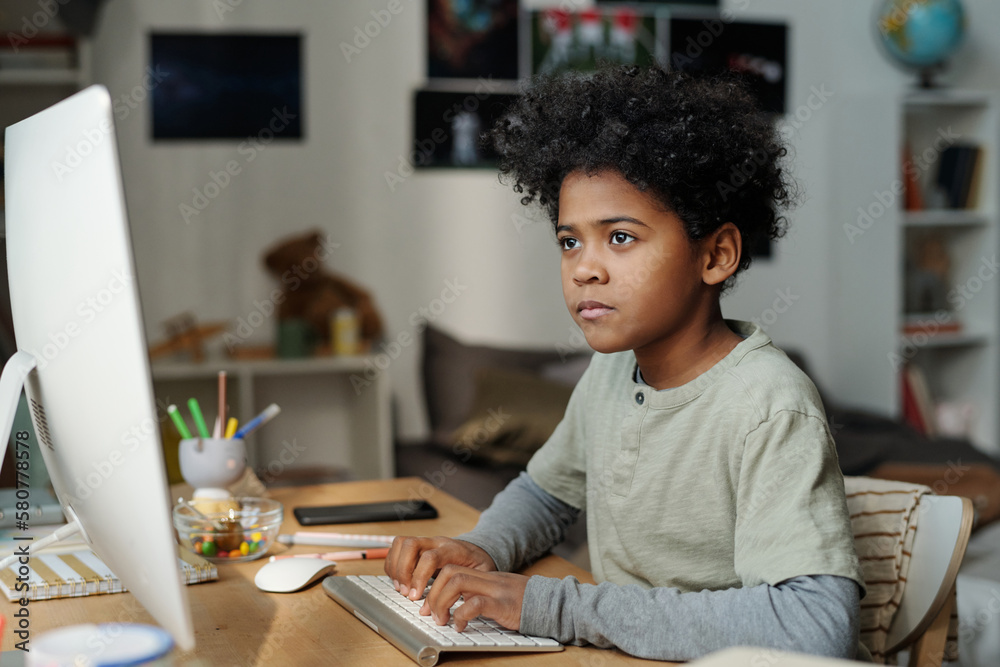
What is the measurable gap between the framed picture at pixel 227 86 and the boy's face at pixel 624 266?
2.28 metres

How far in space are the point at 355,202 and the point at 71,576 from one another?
2.30m

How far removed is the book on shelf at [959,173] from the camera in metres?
3.52

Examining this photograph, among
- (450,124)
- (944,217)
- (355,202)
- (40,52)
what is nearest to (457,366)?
(355,202)

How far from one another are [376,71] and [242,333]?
3.09 ft

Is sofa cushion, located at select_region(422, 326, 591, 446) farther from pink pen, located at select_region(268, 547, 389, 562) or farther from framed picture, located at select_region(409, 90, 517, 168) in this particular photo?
pink pen, located at select_region(268, 547, 389, 562)

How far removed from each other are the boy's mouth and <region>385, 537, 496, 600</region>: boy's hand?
0.89 feet

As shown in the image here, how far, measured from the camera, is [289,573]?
101 centimetres

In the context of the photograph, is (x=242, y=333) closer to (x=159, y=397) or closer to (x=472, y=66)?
(x=159, y=397)

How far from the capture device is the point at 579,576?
1.07 m

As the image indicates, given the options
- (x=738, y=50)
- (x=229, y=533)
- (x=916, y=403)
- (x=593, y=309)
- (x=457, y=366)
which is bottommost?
(x=916, y=403)

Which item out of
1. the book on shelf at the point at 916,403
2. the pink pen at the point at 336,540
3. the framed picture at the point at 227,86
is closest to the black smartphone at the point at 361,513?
the pink pen at the point at 336,540

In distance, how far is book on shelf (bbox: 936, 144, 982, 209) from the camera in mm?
3520

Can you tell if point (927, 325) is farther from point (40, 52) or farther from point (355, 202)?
point (40, 52)

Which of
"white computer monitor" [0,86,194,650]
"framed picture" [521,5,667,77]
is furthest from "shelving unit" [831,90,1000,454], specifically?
"white computer monitor" [0,86,194,650]
